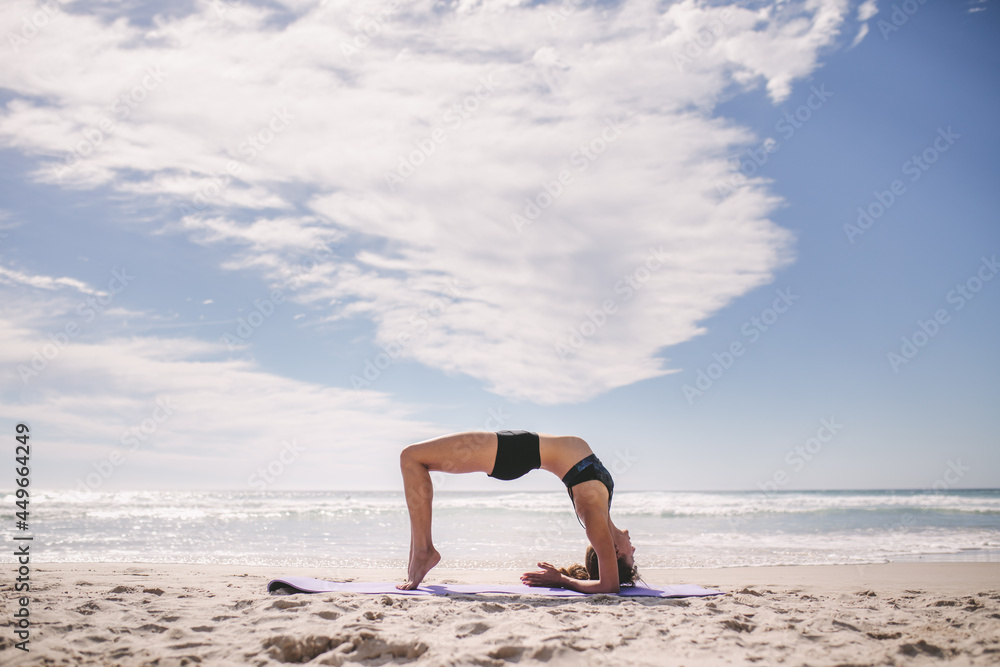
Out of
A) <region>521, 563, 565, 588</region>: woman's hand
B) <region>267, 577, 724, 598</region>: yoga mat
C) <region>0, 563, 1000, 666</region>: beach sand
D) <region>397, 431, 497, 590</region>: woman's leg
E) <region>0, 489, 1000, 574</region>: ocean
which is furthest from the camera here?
<region>0, 489, 1000, 574</region>: ocean

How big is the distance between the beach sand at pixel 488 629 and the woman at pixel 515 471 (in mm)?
416

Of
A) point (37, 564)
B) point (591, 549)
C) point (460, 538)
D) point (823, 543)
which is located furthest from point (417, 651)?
point (823, 543)

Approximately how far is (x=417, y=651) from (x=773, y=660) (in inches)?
69.8

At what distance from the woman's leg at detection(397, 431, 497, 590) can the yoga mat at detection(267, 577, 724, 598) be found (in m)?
0.18

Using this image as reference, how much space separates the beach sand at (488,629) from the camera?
284 cm

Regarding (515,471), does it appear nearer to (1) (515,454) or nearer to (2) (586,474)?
(1) (515,454)

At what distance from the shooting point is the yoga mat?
4199 mm

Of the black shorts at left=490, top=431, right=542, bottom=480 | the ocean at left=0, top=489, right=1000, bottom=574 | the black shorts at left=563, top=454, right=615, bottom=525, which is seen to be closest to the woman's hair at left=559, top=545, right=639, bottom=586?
the black shorts at left=563, top=454, right=615, bottom=525

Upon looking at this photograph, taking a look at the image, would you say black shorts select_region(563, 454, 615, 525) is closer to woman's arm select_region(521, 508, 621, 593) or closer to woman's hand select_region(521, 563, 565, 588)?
woman's arm select_region(521, 508, 621, 593)

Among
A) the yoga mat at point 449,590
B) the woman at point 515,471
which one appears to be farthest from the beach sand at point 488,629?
the woman at point 515,471

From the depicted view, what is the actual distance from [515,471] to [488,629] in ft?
4.54

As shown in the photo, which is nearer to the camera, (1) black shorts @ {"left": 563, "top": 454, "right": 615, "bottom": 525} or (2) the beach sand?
(2) the beach sand

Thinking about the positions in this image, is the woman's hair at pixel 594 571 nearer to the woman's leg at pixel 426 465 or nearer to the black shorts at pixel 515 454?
the black shorts at pixel 515 454

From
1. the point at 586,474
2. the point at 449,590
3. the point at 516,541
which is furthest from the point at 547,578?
the point at 516,541
